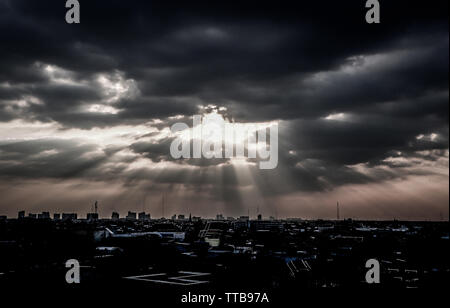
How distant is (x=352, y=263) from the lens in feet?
105
